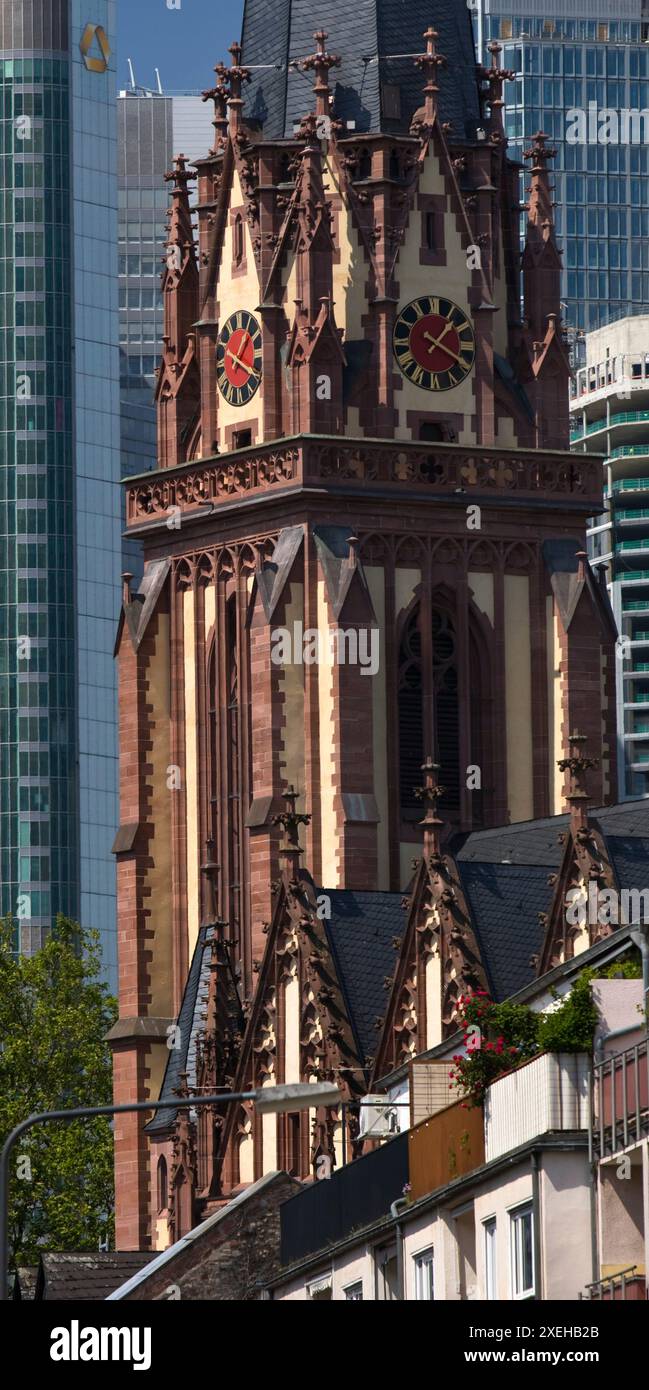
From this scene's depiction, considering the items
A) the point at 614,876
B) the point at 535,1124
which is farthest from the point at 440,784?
the point at 535,1124

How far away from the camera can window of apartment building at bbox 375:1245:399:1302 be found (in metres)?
68.1

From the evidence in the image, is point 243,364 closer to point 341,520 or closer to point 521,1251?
point 341,520

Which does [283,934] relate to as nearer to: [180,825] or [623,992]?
[180,825]

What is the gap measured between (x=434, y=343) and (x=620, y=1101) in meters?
61.0

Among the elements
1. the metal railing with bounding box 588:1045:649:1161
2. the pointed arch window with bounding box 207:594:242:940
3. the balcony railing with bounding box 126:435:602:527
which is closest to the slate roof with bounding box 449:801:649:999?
the pointed arch window with bounding box 207:594:242:940

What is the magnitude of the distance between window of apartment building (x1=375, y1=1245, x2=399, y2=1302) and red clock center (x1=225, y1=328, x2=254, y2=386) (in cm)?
4916

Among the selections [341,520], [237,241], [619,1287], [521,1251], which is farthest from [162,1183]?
[619,1287]

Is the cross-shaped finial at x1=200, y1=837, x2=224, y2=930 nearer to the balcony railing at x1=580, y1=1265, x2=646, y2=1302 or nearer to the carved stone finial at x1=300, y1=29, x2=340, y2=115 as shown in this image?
the carved stone finial at x1=300, y1=29, x2=340, y2=115

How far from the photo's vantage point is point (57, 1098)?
138125mm
